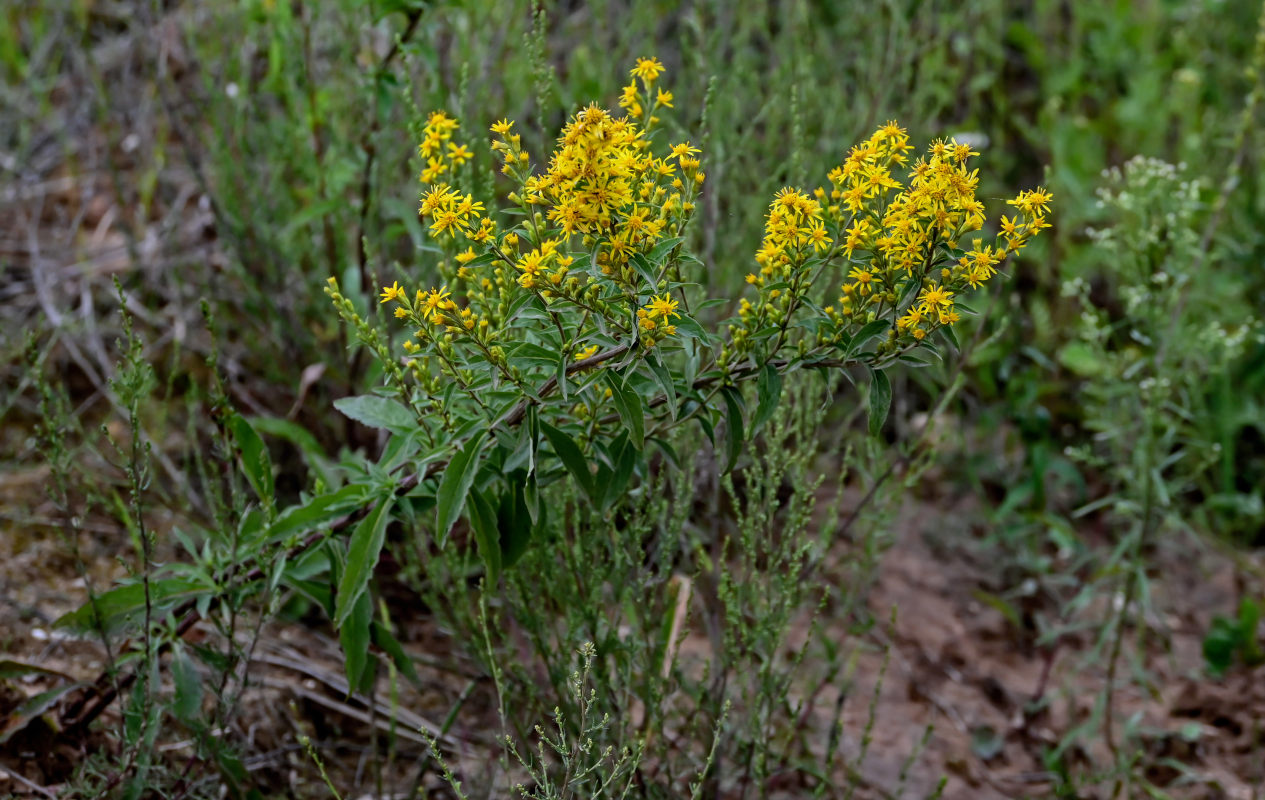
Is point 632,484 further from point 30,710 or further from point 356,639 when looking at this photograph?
point 30,710

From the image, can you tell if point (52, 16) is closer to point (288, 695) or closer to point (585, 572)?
point (288, 695)

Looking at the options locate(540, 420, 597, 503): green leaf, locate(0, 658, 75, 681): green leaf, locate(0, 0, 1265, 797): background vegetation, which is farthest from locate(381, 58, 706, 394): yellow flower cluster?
locate(0, 658, 75, 681): green leaf

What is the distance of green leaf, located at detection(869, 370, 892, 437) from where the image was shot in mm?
1521

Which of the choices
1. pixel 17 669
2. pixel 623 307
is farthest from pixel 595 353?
pixel 17 669

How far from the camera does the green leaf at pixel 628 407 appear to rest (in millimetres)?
1459

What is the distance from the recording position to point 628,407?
148 centimetres

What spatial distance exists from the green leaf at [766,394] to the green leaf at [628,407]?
17 centimetres

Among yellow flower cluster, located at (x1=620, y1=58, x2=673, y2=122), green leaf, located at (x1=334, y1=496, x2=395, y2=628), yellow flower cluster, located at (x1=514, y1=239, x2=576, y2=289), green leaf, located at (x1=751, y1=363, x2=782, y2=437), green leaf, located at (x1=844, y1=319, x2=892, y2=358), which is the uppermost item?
yellow flower cluster, located at (x1=620, y1=58, x2=673, y2=122)

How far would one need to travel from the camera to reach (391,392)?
1688 millimetres

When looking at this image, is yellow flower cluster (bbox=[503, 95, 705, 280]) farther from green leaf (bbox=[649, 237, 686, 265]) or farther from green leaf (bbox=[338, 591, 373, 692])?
green leaf (bbox=[338, 591, 373, 692])

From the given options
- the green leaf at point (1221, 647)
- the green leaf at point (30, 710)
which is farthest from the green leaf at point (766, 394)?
the green leaf at point (1221, 647)

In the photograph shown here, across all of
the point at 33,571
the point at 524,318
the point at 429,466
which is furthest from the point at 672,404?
the point at 33,571

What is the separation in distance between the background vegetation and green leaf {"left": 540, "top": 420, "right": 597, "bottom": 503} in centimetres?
27

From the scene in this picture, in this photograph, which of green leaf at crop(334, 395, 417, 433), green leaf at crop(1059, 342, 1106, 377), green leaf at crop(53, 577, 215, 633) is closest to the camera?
green leaf at crop(334, 395, 417, 433)
